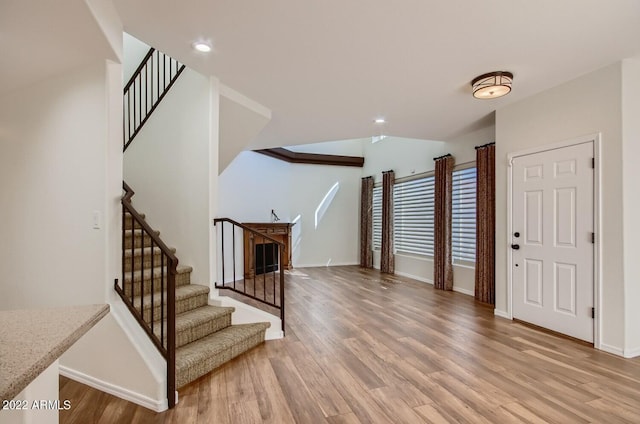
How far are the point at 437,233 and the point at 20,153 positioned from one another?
5.39m

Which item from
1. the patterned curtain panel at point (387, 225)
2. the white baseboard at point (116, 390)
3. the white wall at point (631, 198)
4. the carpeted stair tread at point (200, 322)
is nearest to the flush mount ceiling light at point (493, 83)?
the white wall at point (631, 198)

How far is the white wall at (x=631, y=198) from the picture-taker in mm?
2754

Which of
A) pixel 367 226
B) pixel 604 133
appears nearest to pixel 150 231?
pixel 604 133

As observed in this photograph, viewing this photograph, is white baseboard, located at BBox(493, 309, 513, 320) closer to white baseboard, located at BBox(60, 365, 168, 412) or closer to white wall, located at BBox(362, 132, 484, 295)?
white wall, located at BBox(362, 132, 484, 295)

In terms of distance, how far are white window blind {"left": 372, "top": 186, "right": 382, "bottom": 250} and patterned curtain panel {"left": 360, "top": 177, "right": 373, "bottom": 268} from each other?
0.25ft

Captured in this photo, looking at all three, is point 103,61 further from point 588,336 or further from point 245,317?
point 588,336

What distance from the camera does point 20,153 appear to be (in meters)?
2.40

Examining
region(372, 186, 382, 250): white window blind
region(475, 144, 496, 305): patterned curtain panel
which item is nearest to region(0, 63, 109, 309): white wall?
region(475, 144, 496, 305): patterned curtain panel

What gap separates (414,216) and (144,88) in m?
5.10

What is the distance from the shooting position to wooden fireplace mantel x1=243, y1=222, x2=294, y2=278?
629 centimetres

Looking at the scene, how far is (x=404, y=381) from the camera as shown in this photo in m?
2.32

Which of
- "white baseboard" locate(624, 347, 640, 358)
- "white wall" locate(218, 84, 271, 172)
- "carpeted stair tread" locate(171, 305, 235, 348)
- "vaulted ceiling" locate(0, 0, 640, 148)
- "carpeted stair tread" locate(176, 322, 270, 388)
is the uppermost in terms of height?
"vaulted ceiling" locate(0, 0, 640, 148)

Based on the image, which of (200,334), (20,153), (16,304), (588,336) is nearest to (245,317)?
(200,334)

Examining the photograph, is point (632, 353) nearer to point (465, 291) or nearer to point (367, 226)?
point (465, 291)
